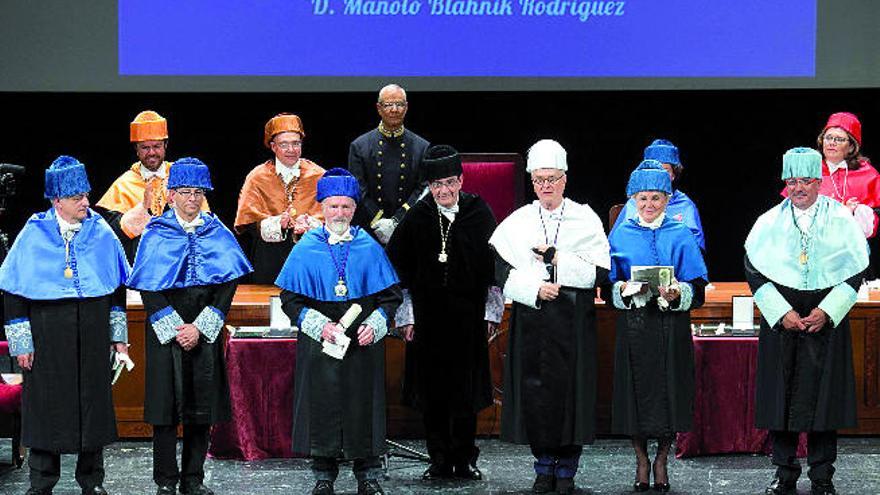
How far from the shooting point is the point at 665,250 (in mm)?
7293

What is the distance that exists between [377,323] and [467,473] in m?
1.06

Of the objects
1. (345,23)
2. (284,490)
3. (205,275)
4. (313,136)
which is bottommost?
(284,490)

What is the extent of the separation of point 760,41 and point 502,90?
1640mm

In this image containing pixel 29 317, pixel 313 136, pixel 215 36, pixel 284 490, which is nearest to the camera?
pixel 29 317

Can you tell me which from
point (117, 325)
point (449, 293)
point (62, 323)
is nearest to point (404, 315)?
point (449, 293)

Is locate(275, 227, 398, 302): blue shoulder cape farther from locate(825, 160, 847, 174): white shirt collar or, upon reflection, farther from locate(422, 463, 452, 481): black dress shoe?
locate(825, 160, 847, 174): white shirt collar

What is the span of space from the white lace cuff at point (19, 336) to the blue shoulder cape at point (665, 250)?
2.66 meters

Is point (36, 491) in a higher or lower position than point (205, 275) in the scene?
lower

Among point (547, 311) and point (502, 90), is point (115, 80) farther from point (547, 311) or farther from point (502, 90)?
point (547, 311)

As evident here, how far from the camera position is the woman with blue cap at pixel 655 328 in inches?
284

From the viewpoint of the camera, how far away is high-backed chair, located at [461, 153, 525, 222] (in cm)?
927

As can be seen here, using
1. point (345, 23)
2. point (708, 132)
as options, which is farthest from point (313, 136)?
point (708, 132)

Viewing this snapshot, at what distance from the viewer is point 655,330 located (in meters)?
7.24

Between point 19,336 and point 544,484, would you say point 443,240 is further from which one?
point 19,336
